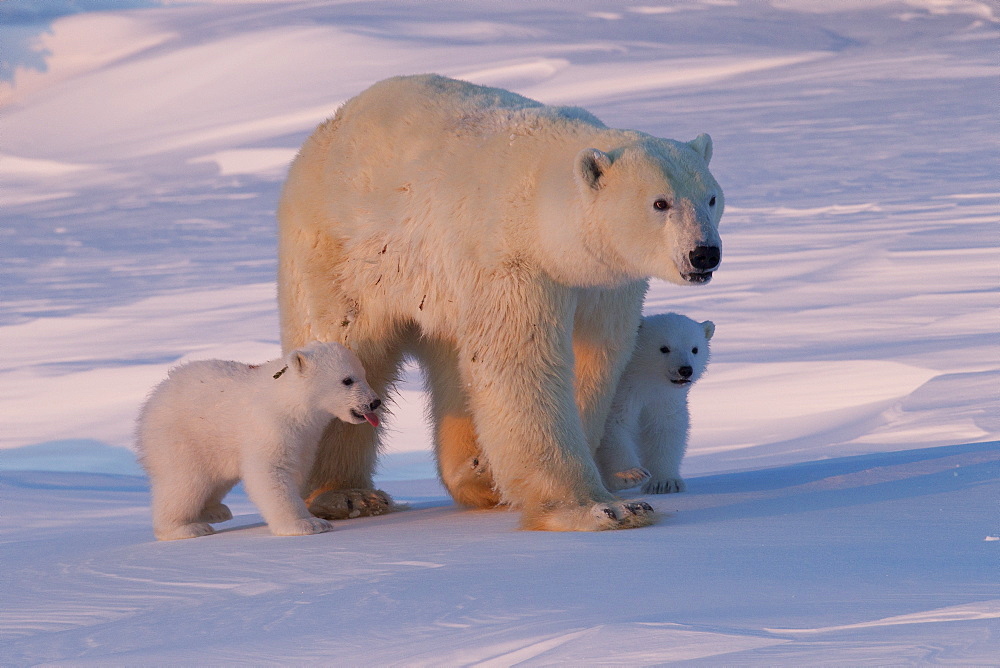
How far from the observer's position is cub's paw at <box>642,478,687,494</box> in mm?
6758

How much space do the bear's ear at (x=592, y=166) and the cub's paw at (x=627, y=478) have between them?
1934 mm

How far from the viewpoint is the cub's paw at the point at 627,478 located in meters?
6.78

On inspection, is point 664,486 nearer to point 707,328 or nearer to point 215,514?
point 707,328

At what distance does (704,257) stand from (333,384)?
1723 mm

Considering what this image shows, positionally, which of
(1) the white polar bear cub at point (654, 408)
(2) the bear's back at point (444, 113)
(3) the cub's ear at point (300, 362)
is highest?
(2) the bear's back at point (444, 113)

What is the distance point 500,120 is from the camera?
605 centimetres

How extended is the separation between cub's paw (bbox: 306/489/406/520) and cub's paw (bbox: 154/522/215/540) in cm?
68

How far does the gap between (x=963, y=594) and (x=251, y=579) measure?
95.9 inches

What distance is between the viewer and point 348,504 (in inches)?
261

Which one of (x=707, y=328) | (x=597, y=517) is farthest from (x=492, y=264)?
(x=707, y=328)

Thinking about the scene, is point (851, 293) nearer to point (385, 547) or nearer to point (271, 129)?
point (385, 547)

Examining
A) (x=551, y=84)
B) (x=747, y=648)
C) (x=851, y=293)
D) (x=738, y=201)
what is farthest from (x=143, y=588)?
(x=551, y=84)

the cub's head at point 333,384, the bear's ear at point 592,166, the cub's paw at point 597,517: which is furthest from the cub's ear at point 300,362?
the bear's ear at point 592,166

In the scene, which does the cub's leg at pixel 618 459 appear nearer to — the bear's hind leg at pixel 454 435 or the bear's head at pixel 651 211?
the bear's hind leg at pixel 454 435
